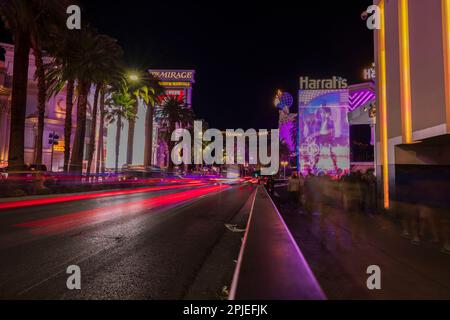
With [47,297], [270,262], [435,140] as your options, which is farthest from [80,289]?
[435,140]

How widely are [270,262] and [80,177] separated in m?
24.5

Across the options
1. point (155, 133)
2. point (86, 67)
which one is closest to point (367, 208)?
point (86, 67)

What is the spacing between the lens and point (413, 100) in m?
11.3

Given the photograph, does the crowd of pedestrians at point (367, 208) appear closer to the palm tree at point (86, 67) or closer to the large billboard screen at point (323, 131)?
the palm tree at point (86, 67)

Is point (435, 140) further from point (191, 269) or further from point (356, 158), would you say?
point (356, 158)

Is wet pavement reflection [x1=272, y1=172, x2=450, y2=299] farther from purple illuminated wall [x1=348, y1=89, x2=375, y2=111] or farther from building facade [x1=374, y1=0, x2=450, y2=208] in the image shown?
purple illuminated wall [x1=348, y1=89, x2=375, y2=111]

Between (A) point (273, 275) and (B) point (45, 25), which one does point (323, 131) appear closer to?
(B) point (45, 25)

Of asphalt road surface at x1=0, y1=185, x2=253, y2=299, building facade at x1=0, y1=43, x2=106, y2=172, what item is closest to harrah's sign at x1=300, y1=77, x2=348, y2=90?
building facade at x1=0, y1=43, x2=106, y2=172

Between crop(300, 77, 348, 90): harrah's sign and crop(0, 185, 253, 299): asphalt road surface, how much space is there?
7533 cm

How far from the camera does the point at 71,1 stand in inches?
836

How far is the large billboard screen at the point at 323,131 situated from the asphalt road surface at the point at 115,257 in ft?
211

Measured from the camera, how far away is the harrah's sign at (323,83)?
76.8 metres

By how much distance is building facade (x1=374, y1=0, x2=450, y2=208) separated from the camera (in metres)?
9.44

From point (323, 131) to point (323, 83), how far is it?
14421mm
